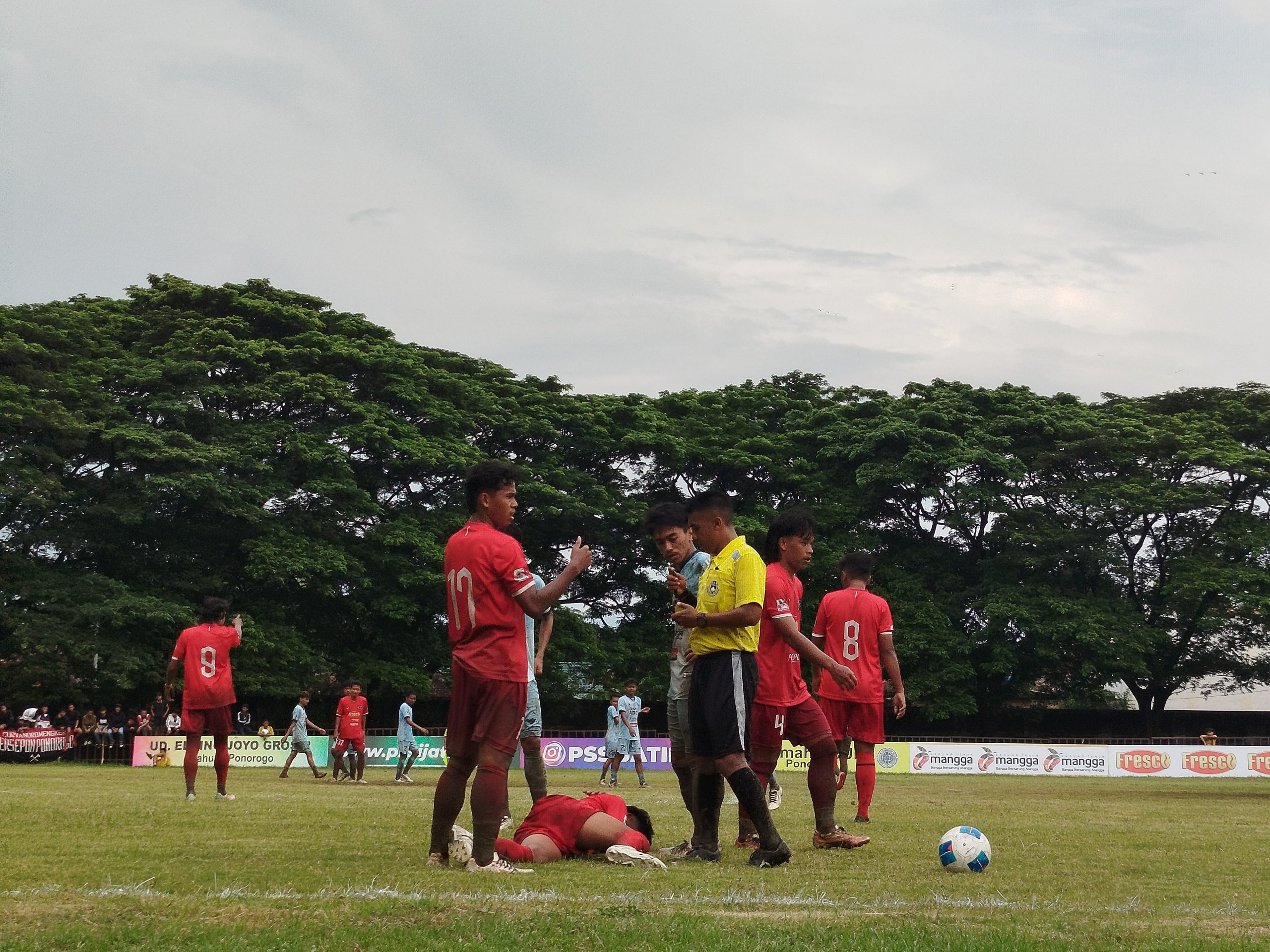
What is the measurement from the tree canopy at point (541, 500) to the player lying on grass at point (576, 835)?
32.5 metres

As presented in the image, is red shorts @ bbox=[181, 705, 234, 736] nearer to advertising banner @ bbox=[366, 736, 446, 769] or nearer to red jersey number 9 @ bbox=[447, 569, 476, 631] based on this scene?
red jersey number 9 @ bbox=[447, 569, 476, 631]

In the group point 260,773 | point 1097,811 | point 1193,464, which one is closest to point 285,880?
point 1097,811

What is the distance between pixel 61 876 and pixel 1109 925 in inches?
195

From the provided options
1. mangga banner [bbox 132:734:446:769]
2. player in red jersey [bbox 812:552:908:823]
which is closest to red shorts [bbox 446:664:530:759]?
player in red jersey [bbox 812:552:908:823]

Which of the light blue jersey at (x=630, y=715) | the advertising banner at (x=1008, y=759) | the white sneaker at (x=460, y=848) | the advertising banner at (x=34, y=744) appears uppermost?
the white sneaker at (x=460, y=848)

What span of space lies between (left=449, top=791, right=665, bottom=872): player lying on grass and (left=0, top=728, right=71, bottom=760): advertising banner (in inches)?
1199

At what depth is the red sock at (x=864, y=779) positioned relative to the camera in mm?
11156

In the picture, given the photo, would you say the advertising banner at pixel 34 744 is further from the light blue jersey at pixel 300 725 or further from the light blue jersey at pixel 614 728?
the light blue jersey at pixel 614 728

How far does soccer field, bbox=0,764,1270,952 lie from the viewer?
4.82 meters

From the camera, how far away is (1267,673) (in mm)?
48719

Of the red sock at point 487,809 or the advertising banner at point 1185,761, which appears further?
the advertising banner at point 1185,761

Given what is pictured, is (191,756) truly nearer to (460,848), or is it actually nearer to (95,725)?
(460,848)

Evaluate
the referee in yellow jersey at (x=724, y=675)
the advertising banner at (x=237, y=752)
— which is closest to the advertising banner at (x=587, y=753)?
the advertising banner at (x=237, y=752)

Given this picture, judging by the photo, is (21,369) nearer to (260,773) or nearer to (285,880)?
(260,773)
